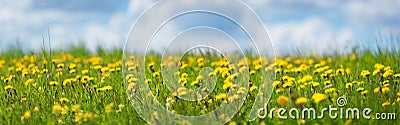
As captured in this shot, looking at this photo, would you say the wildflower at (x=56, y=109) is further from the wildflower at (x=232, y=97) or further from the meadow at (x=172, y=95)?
the wildflower at (x=232, y=97)

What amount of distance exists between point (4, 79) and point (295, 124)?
3.54 metres

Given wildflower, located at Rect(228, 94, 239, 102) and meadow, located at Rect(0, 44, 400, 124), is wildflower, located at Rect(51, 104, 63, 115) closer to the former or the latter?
meadow, located at Rect(0, 44, 400, 124)

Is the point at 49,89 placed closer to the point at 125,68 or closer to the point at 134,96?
the point at 125,68

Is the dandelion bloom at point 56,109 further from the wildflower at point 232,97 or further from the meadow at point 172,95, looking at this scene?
the wildflower at point 232,97

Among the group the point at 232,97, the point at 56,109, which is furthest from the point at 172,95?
the point at 56,109

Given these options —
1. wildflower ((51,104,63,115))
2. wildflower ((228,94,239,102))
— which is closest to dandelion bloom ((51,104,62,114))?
wildflower ((51,104,63,115))

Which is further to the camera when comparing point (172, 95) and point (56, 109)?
point (172, 95)

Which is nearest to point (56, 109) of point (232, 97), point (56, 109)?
point (56, 109)

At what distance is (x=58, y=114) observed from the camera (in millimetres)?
5312

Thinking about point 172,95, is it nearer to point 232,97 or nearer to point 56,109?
point 232,97

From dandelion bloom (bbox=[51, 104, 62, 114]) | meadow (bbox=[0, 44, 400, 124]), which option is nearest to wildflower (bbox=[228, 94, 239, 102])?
meadow (bbox=[0, 44, 400, 124])

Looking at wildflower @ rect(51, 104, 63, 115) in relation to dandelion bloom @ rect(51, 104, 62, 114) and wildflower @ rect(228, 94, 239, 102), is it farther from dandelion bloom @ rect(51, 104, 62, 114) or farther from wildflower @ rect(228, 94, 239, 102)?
wildflower @ rect(228, 94, 239, 102)

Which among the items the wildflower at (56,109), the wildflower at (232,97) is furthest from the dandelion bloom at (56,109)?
the wildflower at (232,97)

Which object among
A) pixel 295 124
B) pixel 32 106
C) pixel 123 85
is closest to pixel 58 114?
pixel 32 106
